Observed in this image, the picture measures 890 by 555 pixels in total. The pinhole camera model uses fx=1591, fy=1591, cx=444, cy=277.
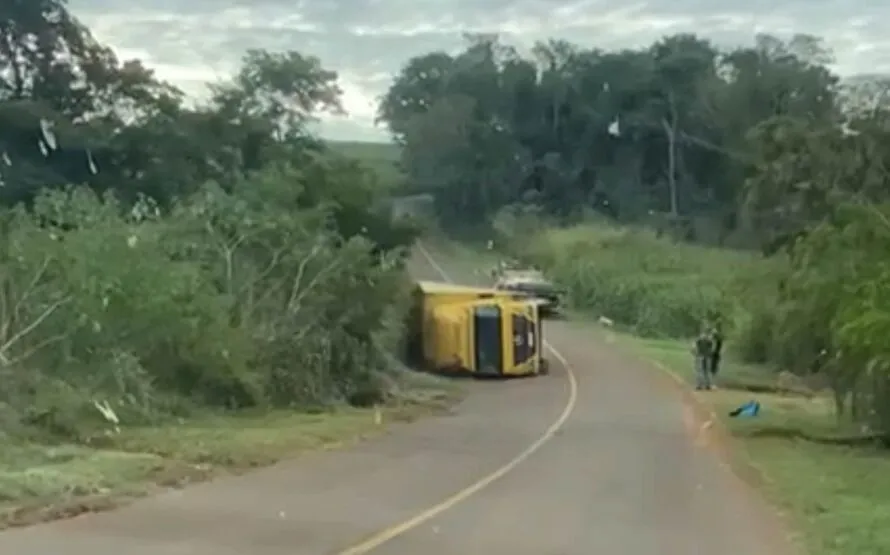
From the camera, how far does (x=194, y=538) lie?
14477 millimetres

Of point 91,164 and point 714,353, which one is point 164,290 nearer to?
point 714,353

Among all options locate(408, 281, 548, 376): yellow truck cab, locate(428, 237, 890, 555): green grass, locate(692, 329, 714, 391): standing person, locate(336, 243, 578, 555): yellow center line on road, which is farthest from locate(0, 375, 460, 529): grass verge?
locate(408, 281, 548, 376): yellow truck cab

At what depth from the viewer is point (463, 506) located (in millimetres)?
18266

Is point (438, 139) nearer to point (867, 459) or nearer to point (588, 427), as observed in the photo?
point (588, 427)

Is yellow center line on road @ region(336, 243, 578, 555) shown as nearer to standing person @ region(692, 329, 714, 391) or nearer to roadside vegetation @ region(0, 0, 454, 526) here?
roadside vegetation @ region(0, 0, 454, 526)

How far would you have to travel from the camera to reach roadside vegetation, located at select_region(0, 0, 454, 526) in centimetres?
2314

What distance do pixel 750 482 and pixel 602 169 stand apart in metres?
91.8

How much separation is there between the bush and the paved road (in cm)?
380

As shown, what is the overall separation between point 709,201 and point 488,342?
205 feet

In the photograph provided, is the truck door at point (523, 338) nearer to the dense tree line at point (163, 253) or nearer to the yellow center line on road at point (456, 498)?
the dense tree line at point (163, 253)

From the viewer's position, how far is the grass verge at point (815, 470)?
657 inches

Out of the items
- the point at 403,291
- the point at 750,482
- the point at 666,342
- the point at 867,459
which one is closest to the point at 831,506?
the point at 750,482

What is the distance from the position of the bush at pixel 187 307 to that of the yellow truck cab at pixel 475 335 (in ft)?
28.0

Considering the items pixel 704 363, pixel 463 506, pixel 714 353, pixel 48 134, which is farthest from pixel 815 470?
pixel 48 134
